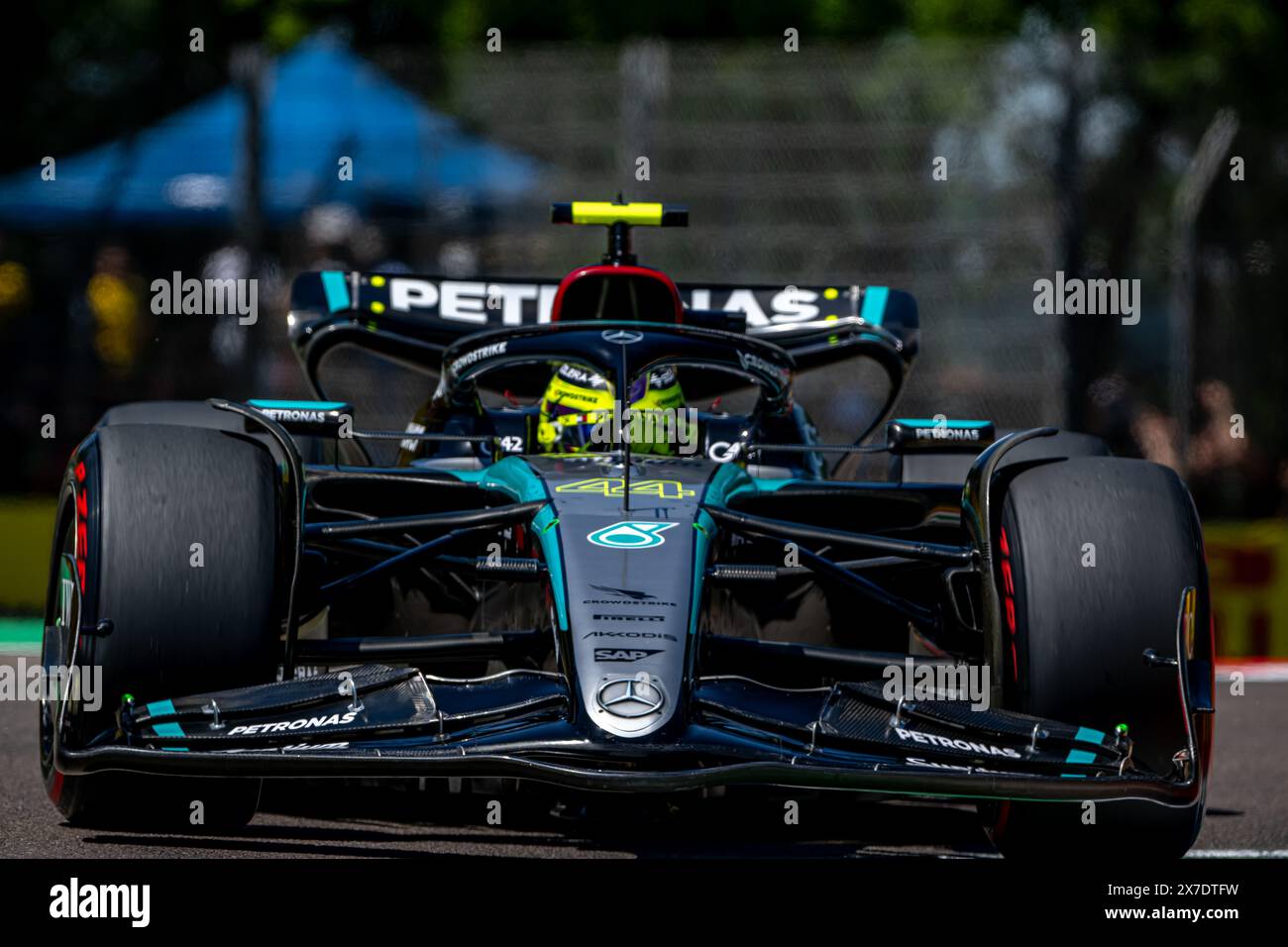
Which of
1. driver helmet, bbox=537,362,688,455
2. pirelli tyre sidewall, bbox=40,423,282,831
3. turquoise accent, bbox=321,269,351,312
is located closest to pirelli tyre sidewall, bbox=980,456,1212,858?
driver helmet, bbox=537,362,688,455

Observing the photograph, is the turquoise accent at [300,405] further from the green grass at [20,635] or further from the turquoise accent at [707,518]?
the green grass at [20,635]

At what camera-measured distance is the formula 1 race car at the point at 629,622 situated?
13.9 ft

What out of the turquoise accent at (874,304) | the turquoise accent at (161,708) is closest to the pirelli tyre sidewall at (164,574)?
the turquoise accent at (161,708)

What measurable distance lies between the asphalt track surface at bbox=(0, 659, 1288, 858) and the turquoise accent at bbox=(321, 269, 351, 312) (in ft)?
7.72

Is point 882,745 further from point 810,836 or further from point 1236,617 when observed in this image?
point 1236,617

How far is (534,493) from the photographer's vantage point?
208 inches

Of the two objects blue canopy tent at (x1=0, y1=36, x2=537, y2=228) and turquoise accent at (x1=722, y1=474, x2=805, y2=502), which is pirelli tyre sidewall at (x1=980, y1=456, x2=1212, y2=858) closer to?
turquoise accent at (x1=722, y1=474, x2=805, y2=502)

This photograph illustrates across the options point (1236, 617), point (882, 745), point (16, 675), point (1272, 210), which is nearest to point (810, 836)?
point (882, 745)

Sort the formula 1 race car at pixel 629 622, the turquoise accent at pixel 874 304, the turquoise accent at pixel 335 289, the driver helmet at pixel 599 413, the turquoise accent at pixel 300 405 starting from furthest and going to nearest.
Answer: the turquoise accent at pixel 874 304
the turquoise accent at pixel 335 289
the driver helmet at pixel 599 413
the turquoise accent at pixel 300 405
the formula 1 race car at pixel 629 622

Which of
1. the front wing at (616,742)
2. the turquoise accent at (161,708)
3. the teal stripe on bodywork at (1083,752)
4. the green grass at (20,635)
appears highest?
the turquoise accent at (161,708)

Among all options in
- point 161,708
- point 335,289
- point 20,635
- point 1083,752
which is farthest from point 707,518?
point 20,635

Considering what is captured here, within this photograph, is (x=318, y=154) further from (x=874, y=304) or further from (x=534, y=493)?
(x=534, y=493)
